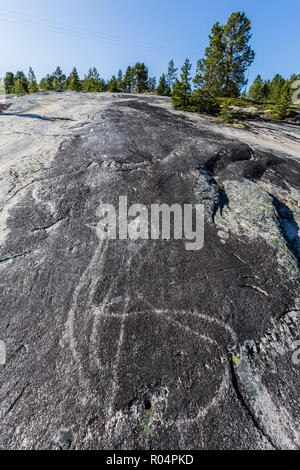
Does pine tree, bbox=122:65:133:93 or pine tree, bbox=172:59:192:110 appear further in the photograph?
pine tree, bbox=122:65:133:93

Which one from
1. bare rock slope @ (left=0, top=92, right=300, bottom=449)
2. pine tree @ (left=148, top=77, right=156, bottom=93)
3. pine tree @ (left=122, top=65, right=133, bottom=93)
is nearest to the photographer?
bare rock slope @ (left=0, top=92, right=300, bottom=449)

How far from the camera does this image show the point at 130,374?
2646 millimetres

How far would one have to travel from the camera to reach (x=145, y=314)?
3227mm

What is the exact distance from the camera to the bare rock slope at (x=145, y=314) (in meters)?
2.35

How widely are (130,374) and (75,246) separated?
7.92ft

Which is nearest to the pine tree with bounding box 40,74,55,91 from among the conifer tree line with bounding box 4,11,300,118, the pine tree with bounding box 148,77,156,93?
the conifer tree line with bounding box 4,11,300,118

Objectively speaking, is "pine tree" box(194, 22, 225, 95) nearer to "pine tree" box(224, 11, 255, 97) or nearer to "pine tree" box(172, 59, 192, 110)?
"pine tree" box(224, 11, 255, 97)

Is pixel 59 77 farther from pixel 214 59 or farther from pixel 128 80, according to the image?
pixel 214 59

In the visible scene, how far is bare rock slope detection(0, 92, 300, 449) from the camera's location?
7.72 ft

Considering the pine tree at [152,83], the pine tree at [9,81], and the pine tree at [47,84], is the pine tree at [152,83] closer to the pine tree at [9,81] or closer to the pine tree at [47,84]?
the pine tree at [47,84]

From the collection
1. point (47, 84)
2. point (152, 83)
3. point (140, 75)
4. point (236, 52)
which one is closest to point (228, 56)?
point (236, 52)

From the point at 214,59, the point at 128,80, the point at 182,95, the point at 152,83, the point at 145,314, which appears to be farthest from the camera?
the point at 152,83

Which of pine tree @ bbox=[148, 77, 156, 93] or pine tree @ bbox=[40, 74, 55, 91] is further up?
pine tree @ bbox=[148, 77, 156, 93]

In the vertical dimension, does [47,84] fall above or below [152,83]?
below
